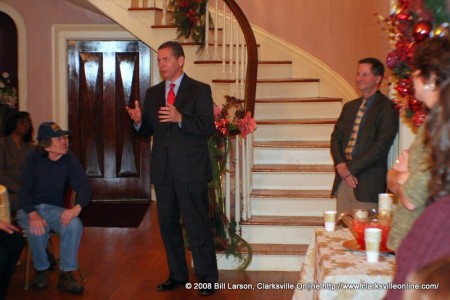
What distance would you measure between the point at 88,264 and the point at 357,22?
3506mm

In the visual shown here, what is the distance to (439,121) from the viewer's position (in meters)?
1.63

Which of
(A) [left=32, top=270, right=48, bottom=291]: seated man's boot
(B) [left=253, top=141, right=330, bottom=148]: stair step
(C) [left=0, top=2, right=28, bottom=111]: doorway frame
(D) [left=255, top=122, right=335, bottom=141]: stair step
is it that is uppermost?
(C) [left=0, top=2, right=28, bottom=111]: doorway frame

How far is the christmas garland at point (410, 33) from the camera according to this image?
2742 mm

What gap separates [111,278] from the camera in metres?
4.47

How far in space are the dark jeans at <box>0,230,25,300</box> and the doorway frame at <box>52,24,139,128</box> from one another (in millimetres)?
3982

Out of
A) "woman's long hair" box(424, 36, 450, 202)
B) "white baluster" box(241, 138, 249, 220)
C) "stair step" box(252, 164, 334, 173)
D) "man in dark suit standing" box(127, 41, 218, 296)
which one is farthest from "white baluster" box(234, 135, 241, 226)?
"woman's long hair" box(424, 36, 450, 202)

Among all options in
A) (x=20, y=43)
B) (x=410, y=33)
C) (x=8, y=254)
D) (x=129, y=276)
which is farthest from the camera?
(x=20, y=43)

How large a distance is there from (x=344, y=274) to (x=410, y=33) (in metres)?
1.17

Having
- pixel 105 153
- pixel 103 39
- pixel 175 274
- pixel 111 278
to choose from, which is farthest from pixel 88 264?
pixel 103 39

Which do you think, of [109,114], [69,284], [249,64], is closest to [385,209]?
[69,284]

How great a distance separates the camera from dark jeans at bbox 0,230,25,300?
11.3 feet

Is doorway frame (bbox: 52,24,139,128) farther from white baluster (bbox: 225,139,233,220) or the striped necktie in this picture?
the striped necktie

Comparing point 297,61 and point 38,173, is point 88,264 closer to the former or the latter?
point 38,173

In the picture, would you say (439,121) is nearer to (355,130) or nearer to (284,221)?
(355,130)
